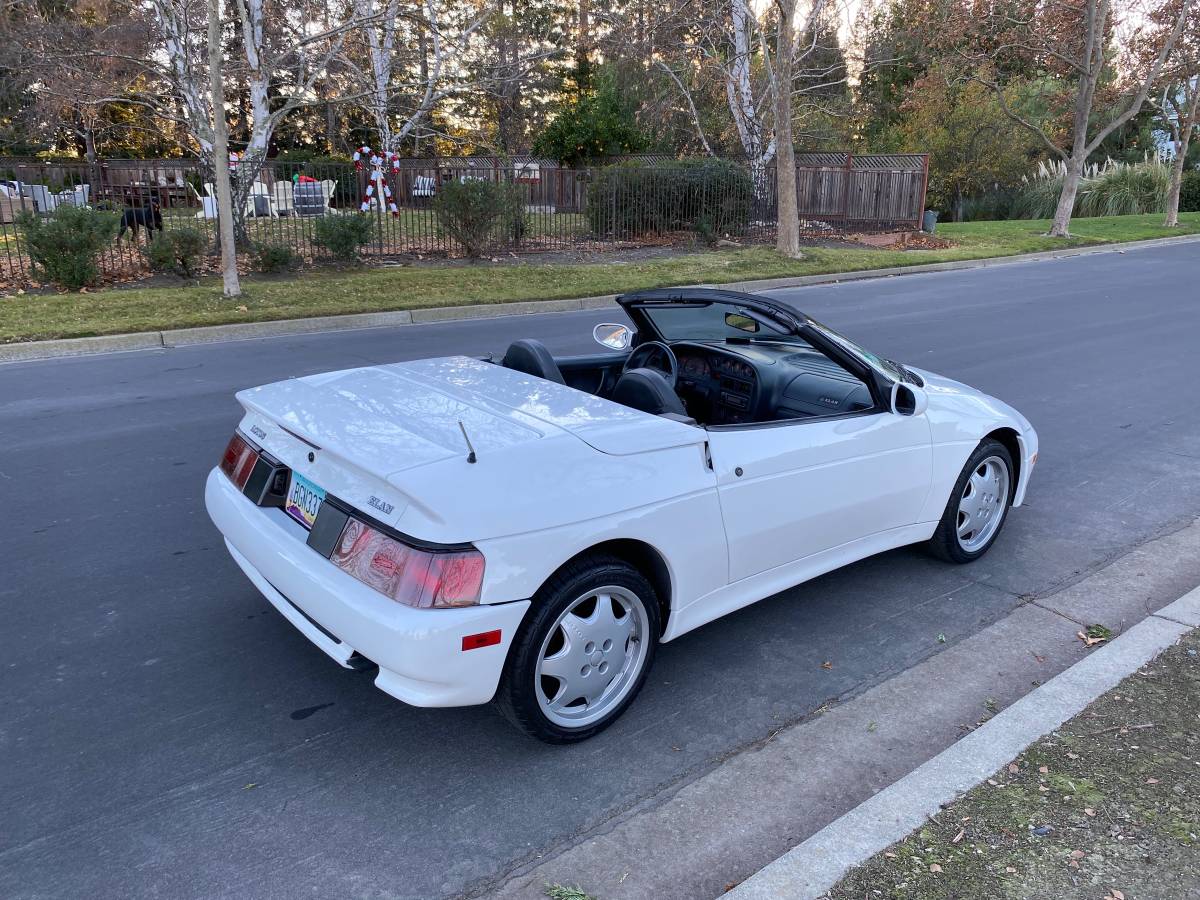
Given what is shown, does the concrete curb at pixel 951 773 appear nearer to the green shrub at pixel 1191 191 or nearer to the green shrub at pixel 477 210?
the green shrub at pixel 477 210

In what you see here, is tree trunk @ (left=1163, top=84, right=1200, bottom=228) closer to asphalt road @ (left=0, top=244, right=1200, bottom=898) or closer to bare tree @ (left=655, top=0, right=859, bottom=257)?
bare tree @ (left=655, top=0, right=859, bottom=257)

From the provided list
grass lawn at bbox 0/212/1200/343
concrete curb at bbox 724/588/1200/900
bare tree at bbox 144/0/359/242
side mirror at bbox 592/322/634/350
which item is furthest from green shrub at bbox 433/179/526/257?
concrete curb at bbox 724/588/1200/900

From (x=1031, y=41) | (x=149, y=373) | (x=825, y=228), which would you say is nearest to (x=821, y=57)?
(x=1031, y=41)

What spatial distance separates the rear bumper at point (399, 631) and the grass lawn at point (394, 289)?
9383 mm

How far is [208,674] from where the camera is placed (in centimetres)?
364

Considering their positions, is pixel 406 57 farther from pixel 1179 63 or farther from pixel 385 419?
pixel 385 419

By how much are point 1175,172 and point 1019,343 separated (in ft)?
80.4

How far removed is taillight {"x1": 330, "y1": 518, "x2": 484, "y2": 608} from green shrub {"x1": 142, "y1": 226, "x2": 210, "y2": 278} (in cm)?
1377

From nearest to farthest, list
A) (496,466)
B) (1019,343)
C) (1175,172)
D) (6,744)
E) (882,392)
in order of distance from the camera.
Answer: (496,466) < (6,744) < (882,392) < (1019,343) < (1175,172)

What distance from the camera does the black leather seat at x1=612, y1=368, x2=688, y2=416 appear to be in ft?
11.9

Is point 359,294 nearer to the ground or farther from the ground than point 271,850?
farther from the ground

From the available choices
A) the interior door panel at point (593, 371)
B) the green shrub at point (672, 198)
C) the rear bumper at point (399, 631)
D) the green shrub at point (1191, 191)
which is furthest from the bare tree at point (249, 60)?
the green shrub at point (1191, 191)

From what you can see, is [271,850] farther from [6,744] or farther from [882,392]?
[882,392]

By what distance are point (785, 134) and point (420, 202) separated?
26.5ft
